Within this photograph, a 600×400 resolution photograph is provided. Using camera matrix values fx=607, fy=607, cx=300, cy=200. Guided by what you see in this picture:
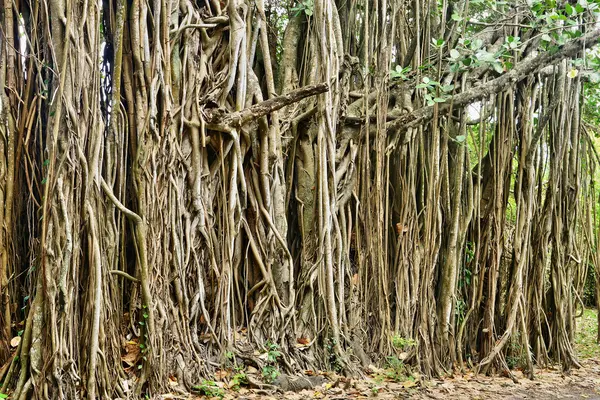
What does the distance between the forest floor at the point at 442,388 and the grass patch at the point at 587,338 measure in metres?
0.89

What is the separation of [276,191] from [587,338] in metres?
4.63

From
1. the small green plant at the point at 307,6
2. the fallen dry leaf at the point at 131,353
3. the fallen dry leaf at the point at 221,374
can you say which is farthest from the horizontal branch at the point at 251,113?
the fallen dry leaf at the point at 221,374

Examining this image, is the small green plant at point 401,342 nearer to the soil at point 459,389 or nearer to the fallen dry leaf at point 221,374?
the soil at point 459,389

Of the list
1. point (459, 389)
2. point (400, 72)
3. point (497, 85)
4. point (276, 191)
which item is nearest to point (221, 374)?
point (276, 191)

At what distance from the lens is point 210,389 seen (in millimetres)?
3492

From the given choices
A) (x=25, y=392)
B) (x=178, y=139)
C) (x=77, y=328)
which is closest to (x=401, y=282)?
(x=178, y=139)

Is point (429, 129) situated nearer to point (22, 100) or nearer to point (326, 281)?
point (326, 281)

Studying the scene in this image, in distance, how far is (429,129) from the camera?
16.0 feet

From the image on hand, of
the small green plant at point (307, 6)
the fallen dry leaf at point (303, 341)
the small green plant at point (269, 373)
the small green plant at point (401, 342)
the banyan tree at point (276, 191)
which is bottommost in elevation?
the small green plant at point (269, 373)

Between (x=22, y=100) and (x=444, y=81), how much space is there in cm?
313

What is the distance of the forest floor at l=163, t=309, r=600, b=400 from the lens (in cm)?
361

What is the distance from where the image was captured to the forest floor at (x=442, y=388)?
361 cm

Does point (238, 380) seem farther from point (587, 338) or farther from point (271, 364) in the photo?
point (587, 338)

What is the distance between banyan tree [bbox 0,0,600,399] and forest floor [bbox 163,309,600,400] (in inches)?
5.9
